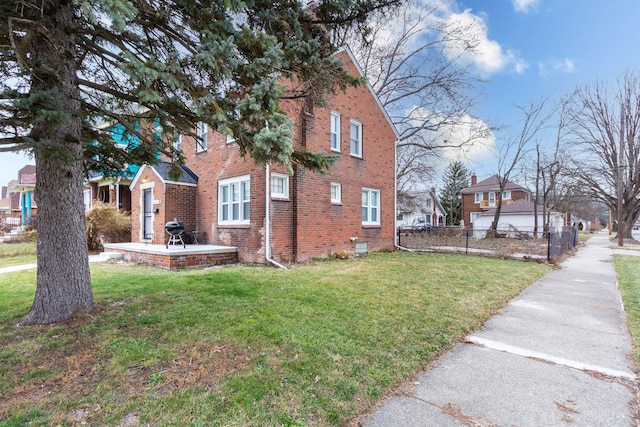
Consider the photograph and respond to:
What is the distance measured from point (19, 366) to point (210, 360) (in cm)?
183

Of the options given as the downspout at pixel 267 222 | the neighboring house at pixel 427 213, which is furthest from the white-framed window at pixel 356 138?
the neighboring house at pixel 427 213

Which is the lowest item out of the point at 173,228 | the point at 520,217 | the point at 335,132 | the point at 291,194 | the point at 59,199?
the point at 173,228

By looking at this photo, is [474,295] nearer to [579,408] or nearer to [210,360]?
[579,408]

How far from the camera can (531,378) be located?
128 inches

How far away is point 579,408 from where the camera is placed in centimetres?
274

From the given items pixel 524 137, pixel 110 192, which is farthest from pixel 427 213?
pixel 110 192

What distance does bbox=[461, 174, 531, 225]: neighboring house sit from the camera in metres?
40.6

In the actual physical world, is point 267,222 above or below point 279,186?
below

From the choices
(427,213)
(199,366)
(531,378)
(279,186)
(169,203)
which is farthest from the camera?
(427,213)

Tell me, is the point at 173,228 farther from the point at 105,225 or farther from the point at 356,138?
the point at 356,138

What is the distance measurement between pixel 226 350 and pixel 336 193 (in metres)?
9.04

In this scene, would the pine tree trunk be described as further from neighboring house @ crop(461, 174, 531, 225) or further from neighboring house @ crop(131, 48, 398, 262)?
neighboring house @ crop(461, 174, 531, 225)

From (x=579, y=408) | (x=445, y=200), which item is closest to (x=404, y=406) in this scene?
(x=579, y=408)

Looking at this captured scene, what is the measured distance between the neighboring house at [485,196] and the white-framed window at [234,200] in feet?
119
